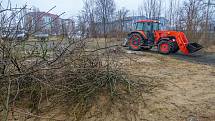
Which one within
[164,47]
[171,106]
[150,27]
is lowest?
[171,106]

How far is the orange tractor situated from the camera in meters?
11.0

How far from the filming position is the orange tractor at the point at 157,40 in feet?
36.0

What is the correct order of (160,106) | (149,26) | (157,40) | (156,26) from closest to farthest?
(160,106)
(157,40)
(156,26)
(149,26)

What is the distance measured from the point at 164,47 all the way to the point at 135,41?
2.12 m

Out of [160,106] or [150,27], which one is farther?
[150,27]

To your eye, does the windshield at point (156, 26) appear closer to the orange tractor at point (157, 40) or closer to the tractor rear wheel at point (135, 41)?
the orange tractor at point (157, 40)

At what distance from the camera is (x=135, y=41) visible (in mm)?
13234

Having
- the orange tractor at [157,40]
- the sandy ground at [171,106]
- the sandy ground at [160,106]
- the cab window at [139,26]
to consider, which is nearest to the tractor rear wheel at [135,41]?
the orange tractor at [157,40]

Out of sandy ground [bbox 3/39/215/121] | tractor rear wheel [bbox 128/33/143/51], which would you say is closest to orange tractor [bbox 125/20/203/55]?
tractor rear wheel [bbox 128/33/143/51]

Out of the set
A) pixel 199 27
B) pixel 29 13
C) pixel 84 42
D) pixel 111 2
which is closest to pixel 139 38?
pixel 199 27

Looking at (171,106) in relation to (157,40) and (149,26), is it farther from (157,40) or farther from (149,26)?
(149,26)

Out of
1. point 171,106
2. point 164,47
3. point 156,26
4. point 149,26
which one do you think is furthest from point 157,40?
point 171,106

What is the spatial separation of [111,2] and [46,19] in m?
32.5

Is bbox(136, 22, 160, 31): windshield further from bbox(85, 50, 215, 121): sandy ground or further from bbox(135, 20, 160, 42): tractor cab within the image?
bbox(85, 50, 215, 121): sandy ground
